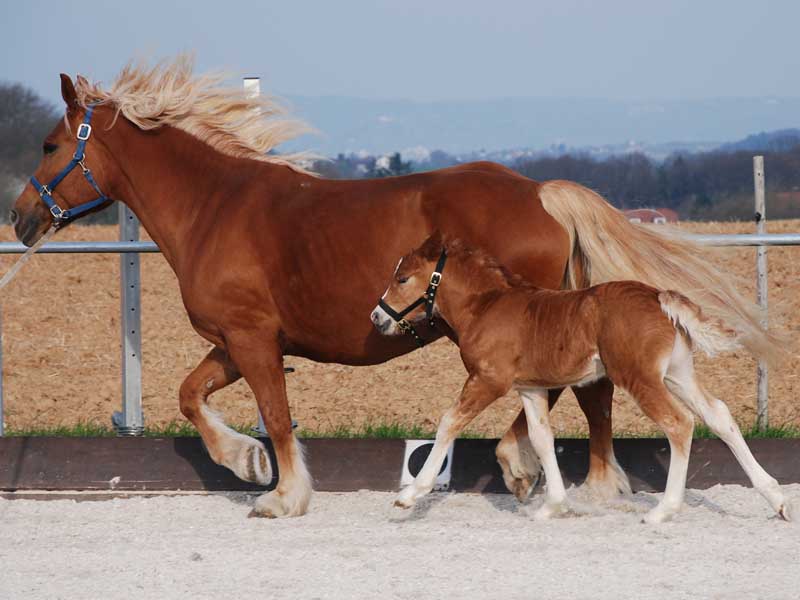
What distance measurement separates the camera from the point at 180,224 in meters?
6.27

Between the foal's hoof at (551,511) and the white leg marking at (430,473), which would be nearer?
the white leg marking at (430,473)

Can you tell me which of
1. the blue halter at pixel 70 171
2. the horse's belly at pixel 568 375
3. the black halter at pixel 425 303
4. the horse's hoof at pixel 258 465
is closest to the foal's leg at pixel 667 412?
the horse's belly at pixel 568 375

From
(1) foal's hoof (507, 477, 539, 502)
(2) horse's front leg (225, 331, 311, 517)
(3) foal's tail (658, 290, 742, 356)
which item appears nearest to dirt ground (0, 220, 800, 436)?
(3) foal's tail (658, 290, 742, 356)

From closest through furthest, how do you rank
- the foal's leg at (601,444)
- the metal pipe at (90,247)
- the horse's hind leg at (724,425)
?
the horse's hind leg at (724,425) → the foal's leg at (601,444) → the metal pipe at (90,247)

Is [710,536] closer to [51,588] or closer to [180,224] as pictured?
[51,588]

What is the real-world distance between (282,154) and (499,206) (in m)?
1.41

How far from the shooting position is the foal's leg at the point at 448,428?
527 cm

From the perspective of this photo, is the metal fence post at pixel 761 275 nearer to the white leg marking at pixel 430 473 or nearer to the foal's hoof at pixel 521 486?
the foal's hoof at pixel 521 486

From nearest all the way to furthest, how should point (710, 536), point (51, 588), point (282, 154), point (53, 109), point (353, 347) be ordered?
point (51, 588), point (710, 536), point (353, 347), point (282, 154), point (53, 109)

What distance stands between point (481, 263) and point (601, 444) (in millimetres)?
1175

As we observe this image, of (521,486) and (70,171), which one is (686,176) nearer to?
(521,486)

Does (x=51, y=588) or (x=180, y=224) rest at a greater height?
(x=180, y=224)

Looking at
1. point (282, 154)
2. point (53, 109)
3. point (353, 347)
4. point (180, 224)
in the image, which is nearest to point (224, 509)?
point (353, 347)

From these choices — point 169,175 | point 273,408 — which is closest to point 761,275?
point 273,408
